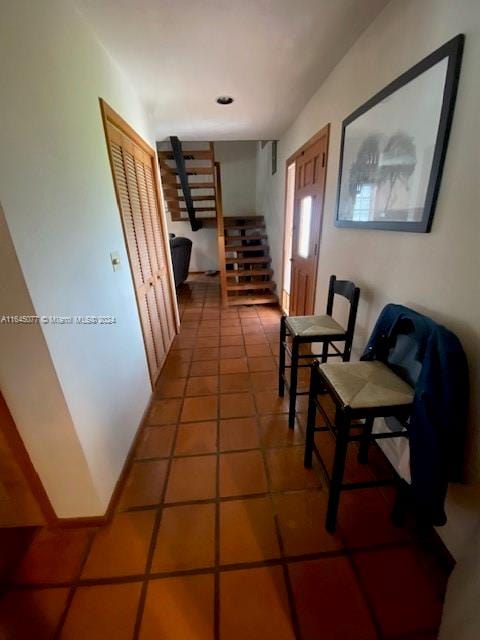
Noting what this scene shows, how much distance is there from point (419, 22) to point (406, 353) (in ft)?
4.34

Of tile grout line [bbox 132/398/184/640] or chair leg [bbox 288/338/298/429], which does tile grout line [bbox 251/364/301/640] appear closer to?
chair leg [bbox 288/338/298/429]

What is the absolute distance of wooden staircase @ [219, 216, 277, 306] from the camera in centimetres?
412

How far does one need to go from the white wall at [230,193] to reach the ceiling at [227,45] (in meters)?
3.62

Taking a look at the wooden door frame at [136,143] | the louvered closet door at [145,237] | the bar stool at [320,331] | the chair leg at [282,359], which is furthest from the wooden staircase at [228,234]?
the bar stool at [320,331]

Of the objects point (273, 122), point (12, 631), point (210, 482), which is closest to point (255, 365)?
point (210, 482)

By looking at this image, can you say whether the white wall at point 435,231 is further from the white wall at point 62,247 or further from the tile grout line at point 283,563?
the white wall at point 62,247

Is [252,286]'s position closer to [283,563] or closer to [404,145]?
[404,145]

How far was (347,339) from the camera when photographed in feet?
5.39

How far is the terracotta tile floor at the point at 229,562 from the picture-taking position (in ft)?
3.06

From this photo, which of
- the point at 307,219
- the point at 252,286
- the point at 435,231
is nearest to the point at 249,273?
the point at 252,286

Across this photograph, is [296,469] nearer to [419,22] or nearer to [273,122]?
[419,22]

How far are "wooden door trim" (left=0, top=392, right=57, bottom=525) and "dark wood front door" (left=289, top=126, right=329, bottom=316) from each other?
7.21 ft

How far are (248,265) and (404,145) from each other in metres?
3.60

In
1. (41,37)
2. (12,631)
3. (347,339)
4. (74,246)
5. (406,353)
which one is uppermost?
(41,37)
